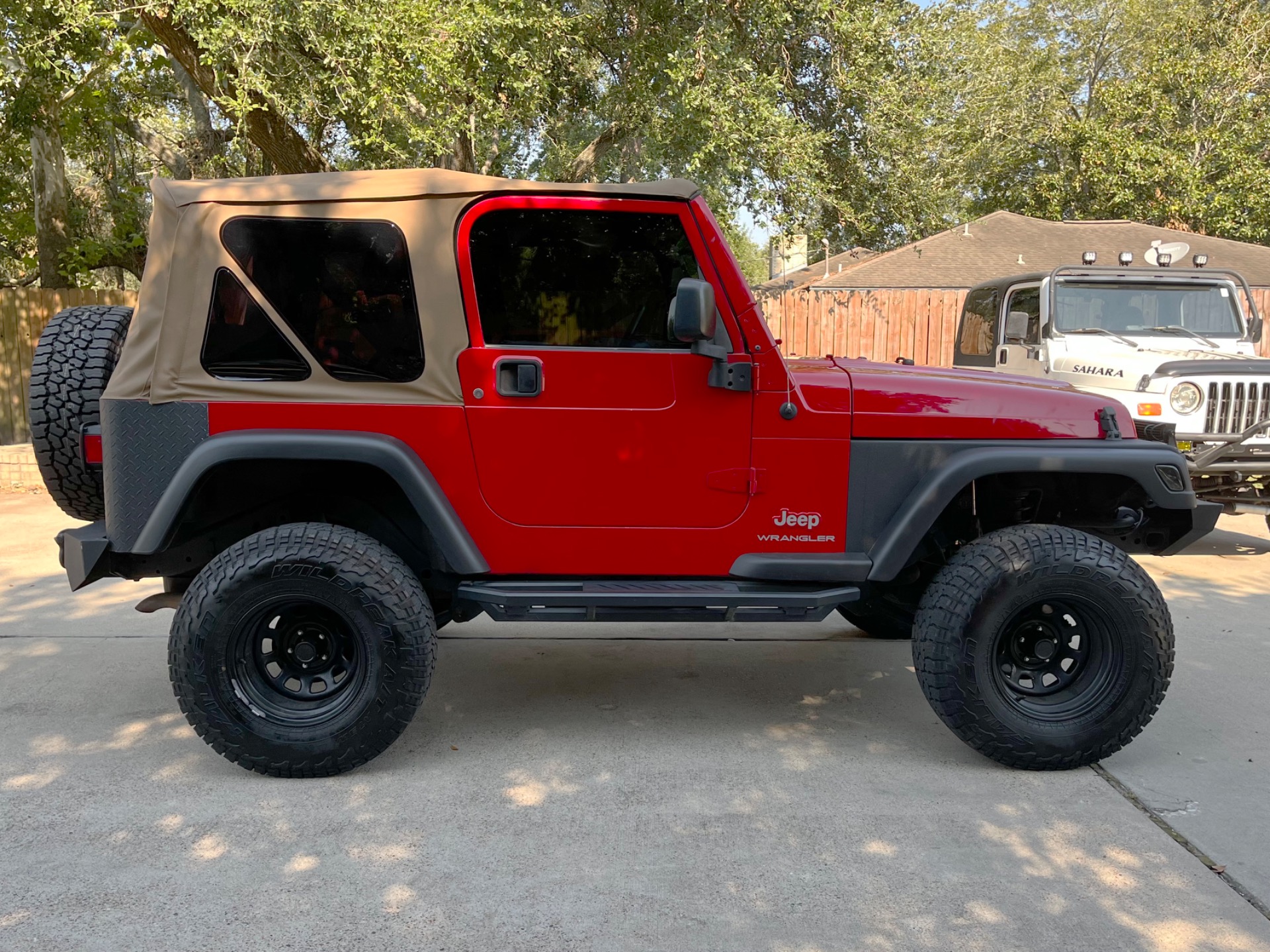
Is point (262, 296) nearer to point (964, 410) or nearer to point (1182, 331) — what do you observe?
point (964, 410)

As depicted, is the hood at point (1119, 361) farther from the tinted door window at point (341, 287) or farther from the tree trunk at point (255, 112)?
the tree trunk at point (255, 112)

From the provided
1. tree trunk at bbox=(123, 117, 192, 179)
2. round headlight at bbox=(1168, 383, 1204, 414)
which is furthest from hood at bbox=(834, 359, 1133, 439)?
tree trunk at bbox=(123, 117, 192, 179)

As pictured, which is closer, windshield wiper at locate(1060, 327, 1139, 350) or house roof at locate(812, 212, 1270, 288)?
windshield wiper at locate(1060, 327, 1139, 350)

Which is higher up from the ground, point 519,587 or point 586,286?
point 586,286

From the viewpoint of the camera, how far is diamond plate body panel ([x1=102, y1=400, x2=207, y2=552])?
362 cm

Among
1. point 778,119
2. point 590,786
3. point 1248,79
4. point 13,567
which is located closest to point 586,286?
point 590,786

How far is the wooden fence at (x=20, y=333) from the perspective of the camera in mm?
12820

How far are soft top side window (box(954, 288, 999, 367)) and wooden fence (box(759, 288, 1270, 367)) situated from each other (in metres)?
3.94

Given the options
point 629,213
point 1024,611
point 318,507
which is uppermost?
point 629,213

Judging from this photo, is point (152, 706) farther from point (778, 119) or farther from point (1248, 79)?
point (1248, 79)

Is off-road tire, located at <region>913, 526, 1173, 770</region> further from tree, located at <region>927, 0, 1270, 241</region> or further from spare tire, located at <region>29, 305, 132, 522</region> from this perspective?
tree, located at <region>927, 0, 1270, 241</region>

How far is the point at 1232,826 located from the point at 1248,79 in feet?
90.2

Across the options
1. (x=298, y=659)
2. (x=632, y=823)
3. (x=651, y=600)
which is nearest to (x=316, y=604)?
(x=298, y=659)

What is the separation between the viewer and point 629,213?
3.73m
